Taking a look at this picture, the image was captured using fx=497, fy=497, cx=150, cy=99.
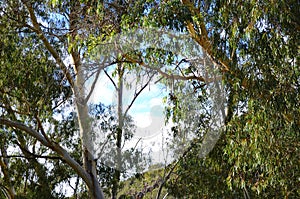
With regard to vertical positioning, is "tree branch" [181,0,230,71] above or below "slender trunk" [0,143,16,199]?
below

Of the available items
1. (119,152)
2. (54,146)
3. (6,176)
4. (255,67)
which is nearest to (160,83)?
(255,67)

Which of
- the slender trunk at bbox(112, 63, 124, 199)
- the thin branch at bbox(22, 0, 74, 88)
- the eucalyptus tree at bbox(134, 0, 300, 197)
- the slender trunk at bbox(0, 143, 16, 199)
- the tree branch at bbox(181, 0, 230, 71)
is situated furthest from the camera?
the slender trunk at bbox(0, 143, 16, 199)

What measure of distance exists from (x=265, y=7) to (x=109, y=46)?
74.1 inches

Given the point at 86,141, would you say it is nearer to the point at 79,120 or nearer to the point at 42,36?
the point at 79,120

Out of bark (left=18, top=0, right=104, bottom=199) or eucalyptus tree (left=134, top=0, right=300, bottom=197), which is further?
bark (left=18, top=0, right=104, bottom=199)

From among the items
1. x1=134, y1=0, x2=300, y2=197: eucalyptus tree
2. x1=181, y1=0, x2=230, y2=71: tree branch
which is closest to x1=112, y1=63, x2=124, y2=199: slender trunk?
x1=181, y1=0, x2=230, y2=71: tree branch

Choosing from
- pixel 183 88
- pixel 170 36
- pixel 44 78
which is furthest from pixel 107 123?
pixel 170 36

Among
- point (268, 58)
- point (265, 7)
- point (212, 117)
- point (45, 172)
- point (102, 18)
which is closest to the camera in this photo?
point (265, 7)

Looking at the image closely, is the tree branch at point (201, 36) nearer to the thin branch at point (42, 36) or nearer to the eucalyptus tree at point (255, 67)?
the eucalyptus tree at point (255, 67)

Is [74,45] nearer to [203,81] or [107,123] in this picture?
[203,81]

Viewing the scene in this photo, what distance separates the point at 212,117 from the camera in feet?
22.1

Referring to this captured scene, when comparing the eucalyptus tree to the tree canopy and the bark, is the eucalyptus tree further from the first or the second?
the bark

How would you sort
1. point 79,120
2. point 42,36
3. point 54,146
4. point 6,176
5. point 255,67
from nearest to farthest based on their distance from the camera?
point 255,67 < point 54,146 < point 42,36 < point 79,120 < point 6,176

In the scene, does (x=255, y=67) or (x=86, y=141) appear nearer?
(x=255, y=67)
